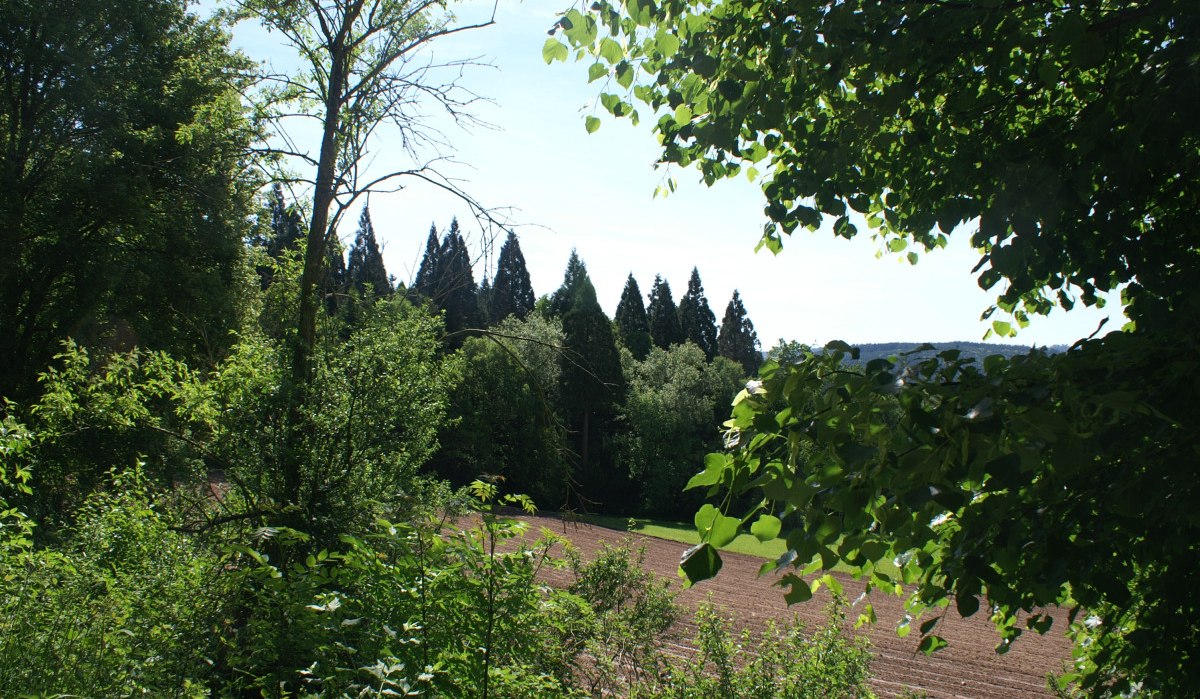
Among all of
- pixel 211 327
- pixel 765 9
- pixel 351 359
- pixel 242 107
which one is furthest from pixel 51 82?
pixel 765 9

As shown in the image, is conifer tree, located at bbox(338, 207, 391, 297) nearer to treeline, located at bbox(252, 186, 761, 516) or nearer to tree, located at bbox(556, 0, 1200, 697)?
tree, located at bbox(556, 0, 1200, 697)

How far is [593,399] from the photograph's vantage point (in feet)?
150

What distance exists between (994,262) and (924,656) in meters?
9.49

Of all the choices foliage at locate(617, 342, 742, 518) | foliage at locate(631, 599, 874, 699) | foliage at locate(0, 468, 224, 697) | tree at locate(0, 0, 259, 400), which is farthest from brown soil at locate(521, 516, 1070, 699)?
foliage at locate(617, 342, 742, 518)

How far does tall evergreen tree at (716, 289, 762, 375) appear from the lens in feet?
227

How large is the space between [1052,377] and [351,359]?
24.7 feet

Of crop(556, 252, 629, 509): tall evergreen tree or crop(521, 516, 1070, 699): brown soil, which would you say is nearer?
crop(521, 516, 1070, 699): brown soil

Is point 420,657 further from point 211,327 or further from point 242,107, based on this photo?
point 211,327

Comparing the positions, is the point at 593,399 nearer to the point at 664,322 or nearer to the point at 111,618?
the point at 664,322

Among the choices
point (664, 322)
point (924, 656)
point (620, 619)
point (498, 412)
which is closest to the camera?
point (620, 619)

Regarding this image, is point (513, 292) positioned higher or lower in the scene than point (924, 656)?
higher

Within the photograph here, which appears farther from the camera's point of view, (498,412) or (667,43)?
(498,412)

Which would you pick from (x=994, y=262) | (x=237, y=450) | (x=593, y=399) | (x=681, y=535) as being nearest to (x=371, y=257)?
(x=237, y=450)

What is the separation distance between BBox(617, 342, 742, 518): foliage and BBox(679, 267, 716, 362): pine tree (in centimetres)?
1478
